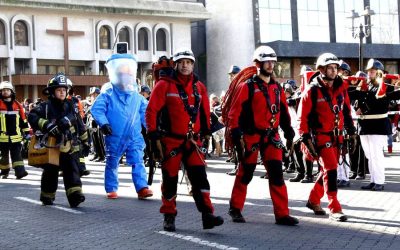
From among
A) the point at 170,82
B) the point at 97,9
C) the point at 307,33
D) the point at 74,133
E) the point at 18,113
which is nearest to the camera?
the point at 170,82

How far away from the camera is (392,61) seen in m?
60.8

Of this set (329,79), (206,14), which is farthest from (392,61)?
(329,79)

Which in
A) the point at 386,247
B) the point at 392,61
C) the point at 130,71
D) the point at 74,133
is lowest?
the point at 386,247

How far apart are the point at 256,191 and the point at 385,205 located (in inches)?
104

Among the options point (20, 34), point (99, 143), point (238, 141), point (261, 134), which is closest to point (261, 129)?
point (261, 134)

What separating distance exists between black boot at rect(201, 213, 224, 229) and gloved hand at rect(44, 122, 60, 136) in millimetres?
3213

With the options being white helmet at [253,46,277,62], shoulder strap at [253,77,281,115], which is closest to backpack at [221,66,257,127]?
shoulder strap at [253,77,281,115]

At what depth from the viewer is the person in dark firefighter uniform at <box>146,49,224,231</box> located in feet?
25.8

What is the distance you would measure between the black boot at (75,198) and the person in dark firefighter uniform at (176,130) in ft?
8.04

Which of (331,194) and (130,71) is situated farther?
(130,71)

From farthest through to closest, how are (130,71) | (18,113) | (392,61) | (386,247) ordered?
(392,61)
(18,113)
(130,71)
(386,247)

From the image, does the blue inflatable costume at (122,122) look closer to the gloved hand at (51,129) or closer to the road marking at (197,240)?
the gloved hand at (51,129)

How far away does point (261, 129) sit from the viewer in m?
8.25

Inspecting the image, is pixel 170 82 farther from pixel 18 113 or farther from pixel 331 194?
pixel 18 113
